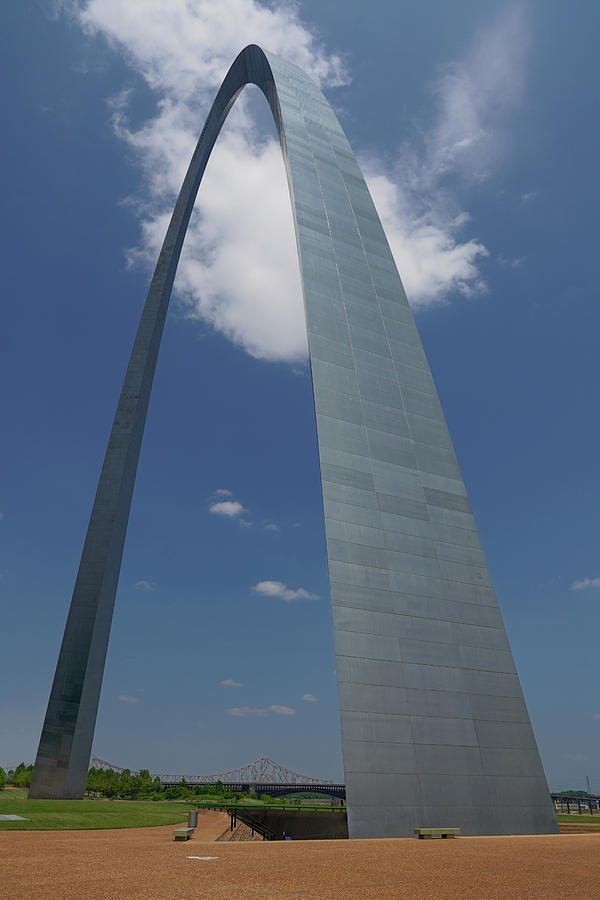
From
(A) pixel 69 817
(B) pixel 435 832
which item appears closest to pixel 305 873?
(B) pixel 435 832

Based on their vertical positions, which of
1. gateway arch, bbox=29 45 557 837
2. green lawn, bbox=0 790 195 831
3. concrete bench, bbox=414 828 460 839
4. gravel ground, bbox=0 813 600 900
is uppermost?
gateway arch, bbox=29 45 557 837

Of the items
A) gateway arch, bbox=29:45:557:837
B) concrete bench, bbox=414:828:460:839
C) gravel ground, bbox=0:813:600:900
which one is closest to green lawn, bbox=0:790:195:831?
gateway arch, bbox=29:45:557:837

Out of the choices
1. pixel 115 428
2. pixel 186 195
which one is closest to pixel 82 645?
pixel 115 428

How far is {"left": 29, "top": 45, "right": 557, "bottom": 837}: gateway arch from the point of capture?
13.7 m

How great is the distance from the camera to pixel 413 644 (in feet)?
49.8

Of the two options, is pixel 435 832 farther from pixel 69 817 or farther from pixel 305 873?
pixel 69 817

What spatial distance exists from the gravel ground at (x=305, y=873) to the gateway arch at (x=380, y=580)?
5.30 meters

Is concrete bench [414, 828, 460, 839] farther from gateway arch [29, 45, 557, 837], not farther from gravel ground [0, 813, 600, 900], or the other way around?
gravel ground [0, 813, 600, 900]

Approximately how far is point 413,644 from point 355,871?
31.5 ft

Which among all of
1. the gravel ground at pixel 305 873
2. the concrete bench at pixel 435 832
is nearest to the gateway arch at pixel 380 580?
the concrete bench at pixel 435 832

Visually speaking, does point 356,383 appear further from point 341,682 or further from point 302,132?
point 302,132

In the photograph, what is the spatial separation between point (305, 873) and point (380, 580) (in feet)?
33.7

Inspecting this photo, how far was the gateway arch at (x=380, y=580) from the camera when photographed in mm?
13695

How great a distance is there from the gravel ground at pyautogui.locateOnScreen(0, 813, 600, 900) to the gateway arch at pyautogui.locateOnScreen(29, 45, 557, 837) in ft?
17.4
